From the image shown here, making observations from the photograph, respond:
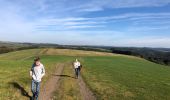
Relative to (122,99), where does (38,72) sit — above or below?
above

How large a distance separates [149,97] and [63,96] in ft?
20.2

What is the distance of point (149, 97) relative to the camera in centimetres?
1878

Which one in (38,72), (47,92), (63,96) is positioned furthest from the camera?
(47,92)

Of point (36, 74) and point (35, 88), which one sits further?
point (35, 88)

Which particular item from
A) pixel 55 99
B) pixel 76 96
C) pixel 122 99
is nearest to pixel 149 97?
pixel 122 99

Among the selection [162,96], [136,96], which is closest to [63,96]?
[136,96]

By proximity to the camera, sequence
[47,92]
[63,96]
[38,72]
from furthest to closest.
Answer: [47,92]
[63,96]
[38,72]

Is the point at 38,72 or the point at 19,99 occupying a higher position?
the point at 38,72

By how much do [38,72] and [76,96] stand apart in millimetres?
3621

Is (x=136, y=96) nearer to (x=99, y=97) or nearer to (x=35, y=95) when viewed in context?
(x=99, y=97)

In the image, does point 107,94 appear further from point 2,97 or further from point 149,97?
point 2,97

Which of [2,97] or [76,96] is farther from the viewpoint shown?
[76,96]

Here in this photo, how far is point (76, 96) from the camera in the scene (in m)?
17.4

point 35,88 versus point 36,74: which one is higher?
point 36,74
